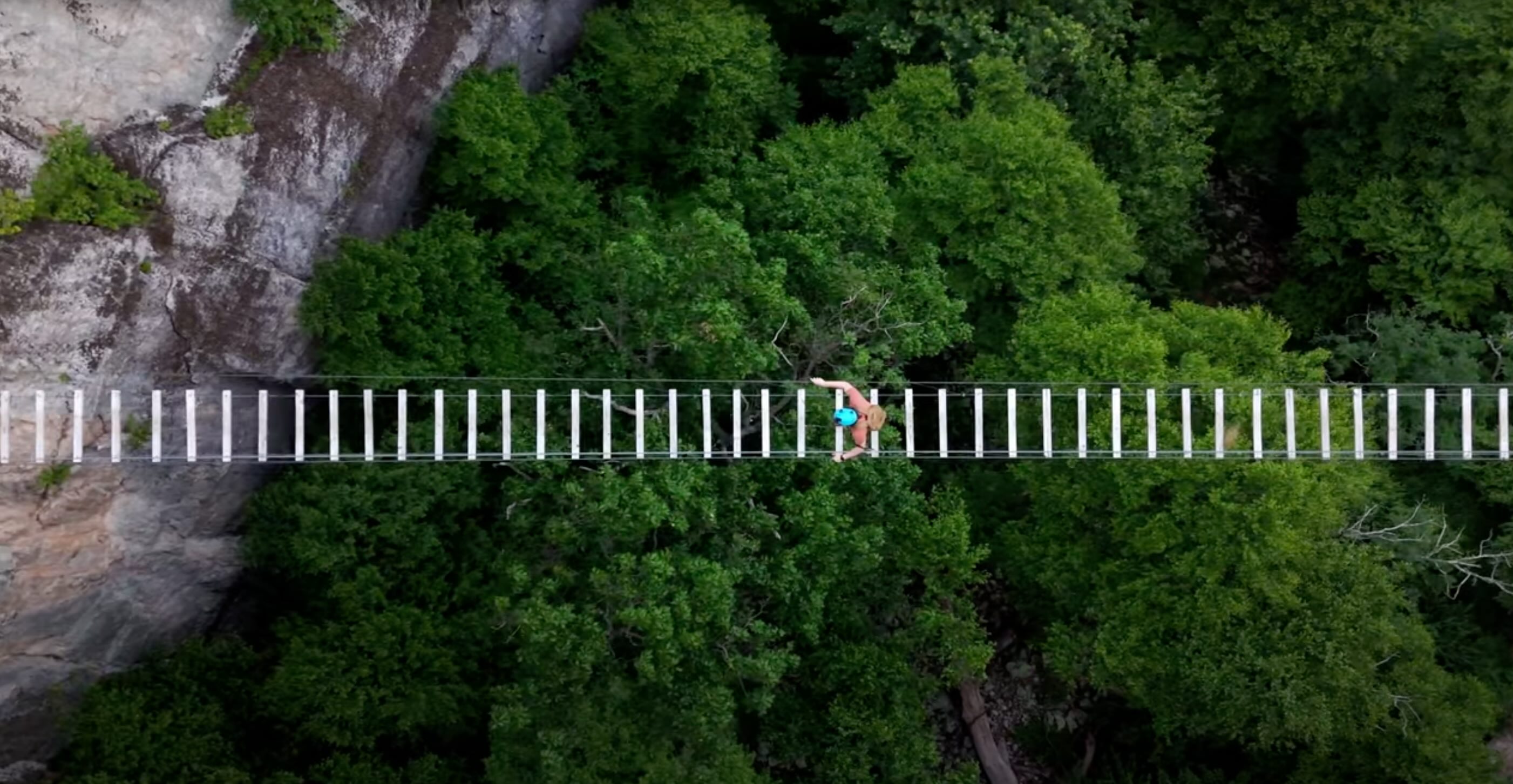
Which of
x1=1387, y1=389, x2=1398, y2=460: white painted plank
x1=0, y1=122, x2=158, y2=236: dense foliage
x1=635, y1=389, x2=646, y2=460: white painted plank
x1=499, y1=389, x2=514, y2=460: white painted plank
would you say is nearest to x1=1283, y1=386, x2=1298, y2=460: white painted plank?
x1=1387, y1=389, x2=1398, y2=460: white painted plank

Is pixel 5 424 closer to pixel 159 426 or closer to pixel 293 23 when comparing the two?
pixel 159 426

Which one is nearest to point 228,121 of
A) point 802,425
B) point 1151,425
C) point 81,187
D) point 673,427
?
point 81,187

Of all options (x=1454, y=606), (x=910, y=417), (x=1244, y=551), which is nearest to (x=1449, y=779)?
(x=1454, y=606)

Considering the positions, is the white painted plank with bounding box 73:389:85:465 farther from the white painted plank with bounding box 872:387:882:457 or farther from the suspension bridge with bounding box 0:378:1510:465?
the white painted plank with bounding box 872:387:882:457

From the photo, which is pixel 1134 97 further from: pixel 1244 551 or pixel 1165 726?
pixel 1165 726

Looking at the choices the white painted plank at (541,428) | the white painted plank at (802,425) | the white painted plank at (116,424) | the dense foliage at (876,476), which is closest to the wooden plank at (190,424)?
the white painted plank at (116,424)

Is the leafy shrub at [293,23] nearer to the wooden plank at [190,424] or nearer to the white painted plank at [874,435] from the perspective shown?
the wooden plank at [190,424]
